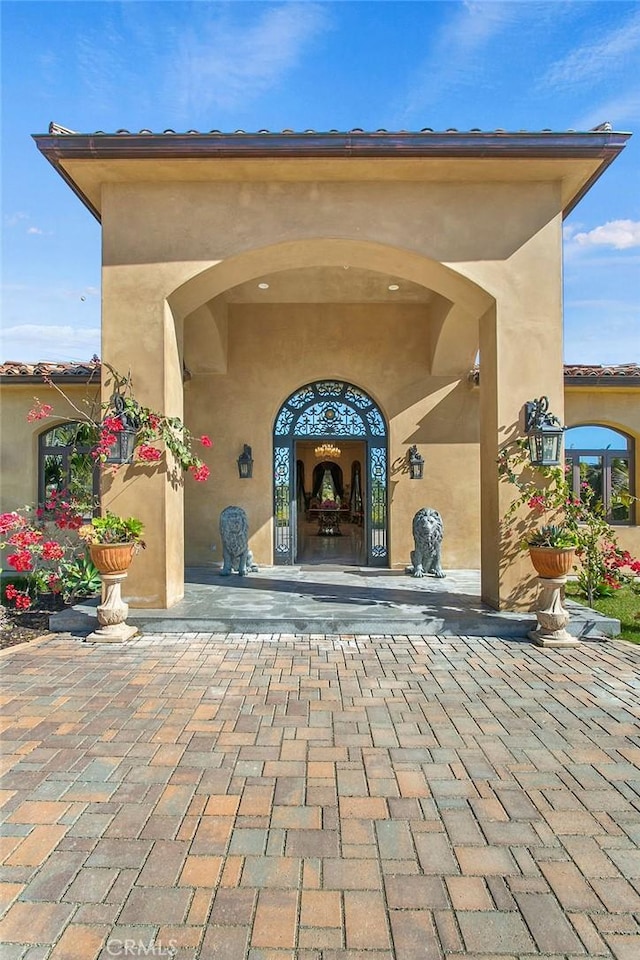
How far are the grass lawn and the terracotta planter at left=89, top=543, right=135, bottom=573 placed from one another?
5.34 metres

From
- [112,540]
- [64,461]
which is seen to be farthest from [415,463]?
[64,461]

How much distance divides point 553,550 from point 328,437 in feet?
17.7

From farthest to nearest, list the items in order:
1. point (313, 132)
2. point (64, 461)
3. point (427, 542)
Result: point (64, 461)
point (427, 542)
point (313, 132)

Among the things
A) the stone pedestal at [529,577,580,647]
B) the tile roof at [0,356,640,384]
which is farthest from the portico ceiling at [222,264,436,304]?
the stone pedestal at [529,577,580,647]

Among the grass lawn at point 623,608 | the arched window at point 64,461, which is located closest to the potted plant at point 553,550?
the grass lawn at point 623,608

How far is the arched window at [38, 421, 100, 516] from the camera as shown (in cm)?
991

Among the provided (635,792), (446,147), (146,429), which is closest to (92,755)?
(635,792)

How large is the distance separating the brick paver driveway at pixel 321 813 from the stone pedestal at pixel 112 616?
2.79 ft

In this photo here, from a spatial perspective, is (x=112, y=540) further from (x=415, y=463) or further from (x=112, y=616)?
(x=415, y=463)

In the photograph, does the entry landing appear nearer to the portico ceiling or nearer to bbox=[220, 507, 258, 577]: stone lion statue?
bbox=[220, 507, 258, 577]: stone lion statue

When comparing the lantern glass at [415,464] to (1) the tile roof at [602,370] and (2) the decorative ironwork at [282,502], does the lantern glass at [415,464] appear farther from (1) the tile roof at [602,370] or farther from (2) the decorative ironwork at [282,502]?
(1) the tile roof at [602,370]

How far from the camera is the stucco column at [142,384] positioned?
5980 mm

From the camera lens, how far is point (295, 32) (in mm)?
6027

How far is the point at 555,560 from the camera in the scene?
528 cm
